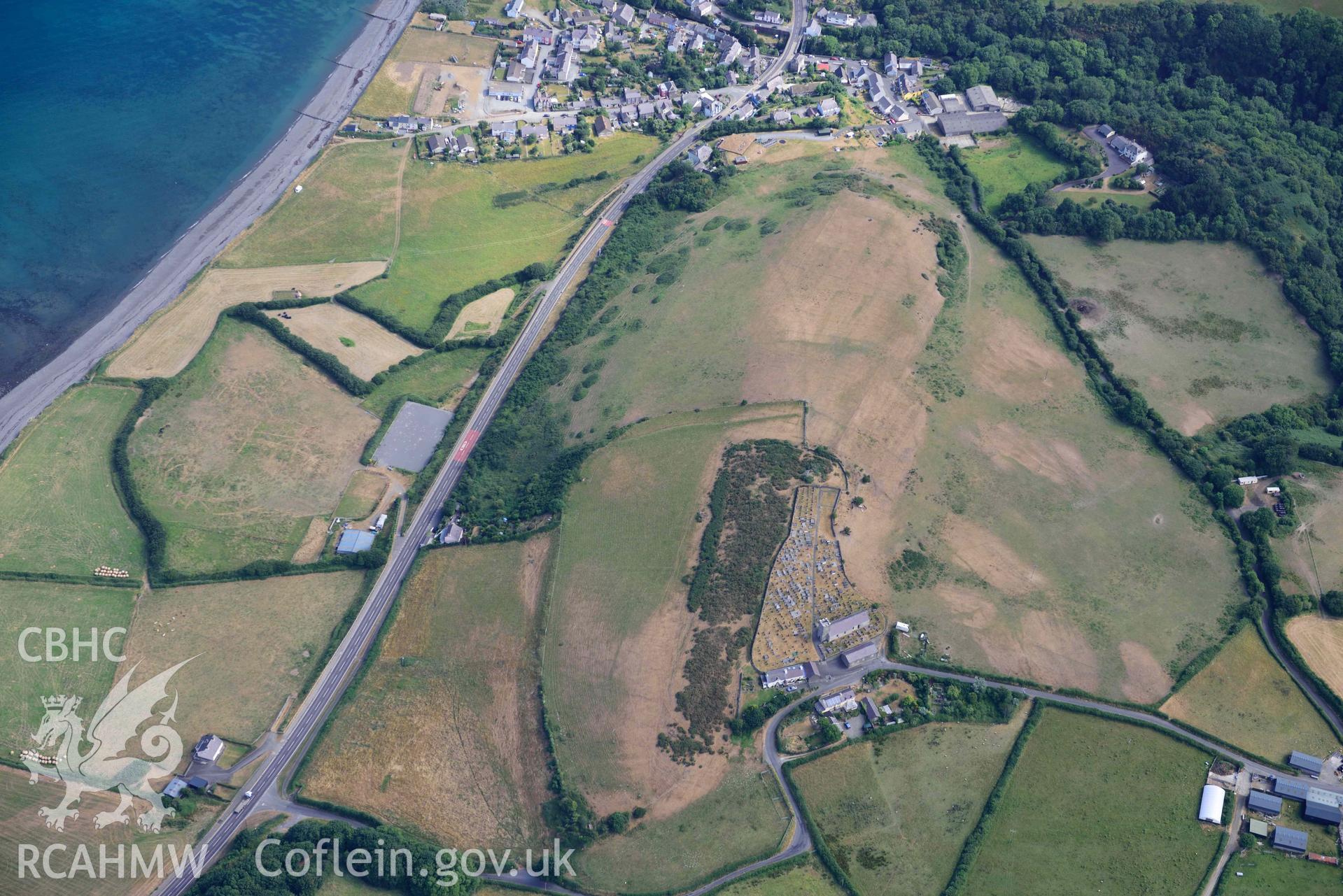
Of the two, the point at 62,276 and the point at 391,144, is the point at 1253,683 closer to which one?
the point at 391,144

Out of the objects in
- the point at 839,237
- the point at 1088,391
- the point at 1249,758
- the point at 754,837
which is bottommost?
the point at 754,837

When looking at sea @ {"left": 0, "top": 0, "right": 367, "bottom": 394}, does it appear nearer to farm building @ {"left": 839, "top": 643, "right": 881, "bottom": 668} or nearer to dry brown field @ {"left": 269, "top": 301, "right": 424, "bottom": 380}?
dry brown field @ {"left": 269, "top": 301, "right": 424, "bottom": 380}

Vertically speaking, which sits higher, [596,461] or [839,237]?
[839,237]

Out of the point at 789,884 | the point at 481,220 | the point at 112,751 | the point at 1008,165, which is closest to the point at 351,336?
the point at 481,220

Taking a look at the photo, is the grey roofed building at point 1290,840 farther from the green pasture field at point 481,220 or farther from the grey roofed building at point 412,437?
the green pasture field at point 481,220

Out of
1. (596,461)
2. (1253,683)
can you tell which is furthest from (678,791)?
(1253,683)

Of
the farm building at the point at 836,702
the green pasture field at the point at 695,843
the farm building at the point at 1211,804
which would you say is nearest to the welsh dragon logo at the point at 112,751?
the green pasture field at the point at 695,843

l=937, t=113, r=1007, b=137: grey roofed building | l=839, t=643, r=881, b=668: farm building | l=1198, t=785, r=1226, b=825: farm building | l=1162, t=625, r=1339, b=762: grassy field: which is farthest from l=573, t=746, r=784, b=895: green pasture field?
l=937, t=113, r=1007, b=137: grey roofed building
